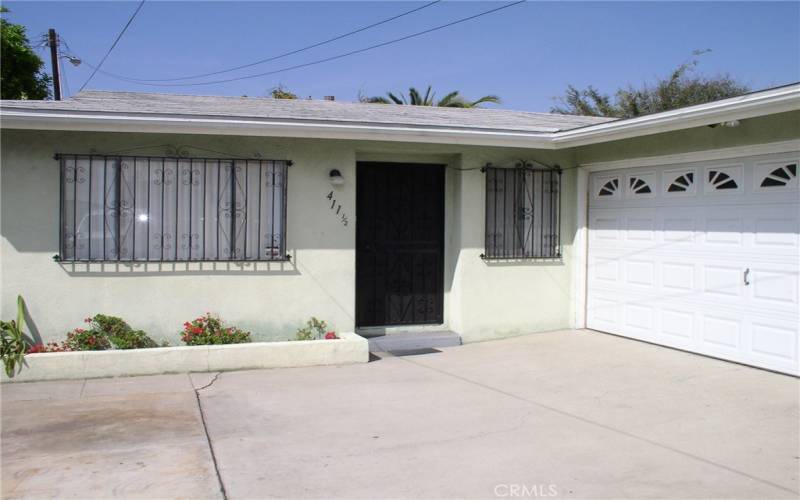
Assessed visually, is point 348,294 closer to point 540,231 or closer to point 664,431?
point 540,231

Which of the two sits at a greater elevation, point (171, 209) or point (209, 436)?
point (171, 209)

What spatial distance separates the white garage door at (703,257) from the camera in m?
6.81

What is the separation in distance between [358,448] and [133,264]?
13.0 ft

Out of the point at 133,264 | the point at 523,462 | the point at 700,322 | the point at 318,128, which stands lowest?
the point at 523,462

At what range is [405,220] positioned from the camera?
30.0ft

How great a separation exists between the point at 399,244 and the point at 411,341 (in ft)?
4.20

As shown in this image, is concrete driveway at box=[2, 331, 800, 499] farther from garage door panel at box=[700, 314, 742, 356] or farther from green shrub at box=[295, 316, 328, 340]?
green shrub at box=[295, 316, 328, 340]

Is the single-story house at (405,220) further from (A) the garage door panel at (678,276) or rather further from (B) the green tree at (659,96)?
(B) the green tree at (659,96)

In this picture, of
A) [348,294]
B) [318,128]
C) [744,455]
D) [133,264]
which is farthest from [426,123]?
[744,455]

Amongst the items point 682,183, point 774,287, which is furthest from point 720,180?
point 774,287

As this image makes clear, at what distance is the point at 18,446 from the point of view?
486 centimetres

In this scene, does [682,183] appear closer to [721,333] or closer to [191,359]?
[721,333]

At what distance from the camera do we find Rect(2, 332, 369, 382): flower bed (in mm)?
6766

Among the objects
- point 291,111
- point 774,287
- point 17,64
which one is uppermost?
point 17,64
